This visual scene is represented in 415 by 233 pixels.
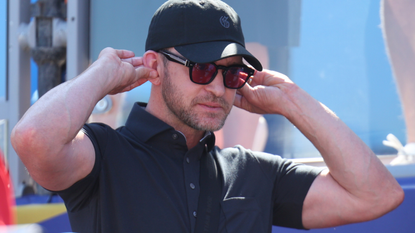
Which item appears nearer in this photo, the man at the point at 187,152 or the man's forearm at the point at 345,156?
the man at the point at 187,152

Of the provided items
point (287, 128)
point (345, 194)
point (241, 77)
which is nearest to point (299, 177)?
point (345, 194)

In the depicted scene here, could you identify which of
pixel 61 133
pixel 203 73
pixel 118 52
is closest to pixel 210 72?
pixel 203 73

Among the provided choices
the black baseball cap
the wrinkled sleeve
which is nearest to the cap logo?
the black baseball cap

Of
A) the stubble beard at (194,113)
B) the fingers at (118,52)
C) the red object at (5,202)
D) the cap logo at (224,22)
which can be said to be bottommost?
the red object at (5,202)

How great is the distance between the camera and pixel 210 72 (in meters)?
1.73

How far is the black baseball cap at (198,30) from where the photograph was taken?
1.72 metres

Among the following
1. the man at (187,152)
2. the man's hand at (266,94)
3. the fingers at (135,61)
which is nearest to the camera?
the man at (187,152)

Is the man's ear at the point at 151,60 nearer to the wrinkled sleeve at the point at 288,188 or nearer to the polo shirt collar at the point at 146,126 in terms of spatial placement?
the polo shirt collar at the point at 146,126

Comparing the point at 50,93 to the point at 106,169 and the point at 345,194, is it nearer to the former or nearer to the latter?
the point at 106,169

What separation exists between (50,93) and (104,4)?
1.53 metres

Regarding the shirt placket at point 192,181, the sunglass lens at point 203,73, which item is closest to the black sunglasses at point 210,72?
the sunglass lens at point 203,73

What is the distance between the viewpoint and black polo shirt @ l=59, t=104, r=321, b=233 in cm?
154

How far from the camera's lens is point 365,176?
183 cm

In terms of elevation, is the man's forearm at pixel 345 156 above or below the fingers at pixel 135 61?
below
